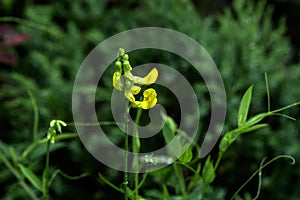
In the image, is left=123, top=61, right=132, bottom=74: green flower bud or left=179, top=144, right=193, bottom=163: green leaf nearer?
left=123, top=61, right=132, bottom=74: green flower bud

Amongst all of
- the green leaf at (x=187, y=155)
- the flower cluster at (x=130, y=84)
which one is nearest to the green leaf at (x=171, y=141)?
the green leaf at (x=187, y=155)

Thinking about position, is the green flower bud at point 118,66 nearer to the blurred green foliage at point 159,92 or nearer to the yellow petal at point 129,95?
the yellow petal at point 129,95

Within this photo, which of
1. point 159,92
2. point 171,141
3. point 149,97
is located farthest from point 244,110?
point 159,92

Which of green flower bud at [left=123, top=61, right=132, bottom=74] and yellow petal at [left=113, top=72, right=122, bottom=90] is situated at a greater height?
green flower bud at [left=123, top=61, right=132, bottom=74]

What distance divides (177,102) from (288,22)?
119 centimetres

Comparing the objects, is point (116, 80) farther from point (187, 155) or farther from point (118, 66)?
point (187, 155)

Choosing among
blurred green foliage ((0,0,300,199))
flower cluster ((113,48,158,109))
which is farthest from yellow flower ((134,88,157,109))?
blurred green foliage ((0,0,300,199))

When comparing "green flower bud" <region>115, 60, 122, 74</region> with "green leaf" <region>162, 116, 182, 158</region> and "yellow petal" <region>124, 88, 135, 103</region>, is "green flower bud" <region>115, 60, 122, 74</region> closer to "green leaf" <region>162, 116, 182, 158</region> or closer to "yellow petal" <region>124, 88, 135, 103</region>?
"yellow petal" <region>124, 88, 135, 103</region>

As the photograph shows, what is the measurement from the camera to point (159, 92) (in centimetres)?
120

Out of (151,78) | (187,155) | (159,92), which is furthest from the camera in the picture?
(159,92)

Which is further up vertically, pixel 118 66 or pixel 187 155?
pixel 118 66

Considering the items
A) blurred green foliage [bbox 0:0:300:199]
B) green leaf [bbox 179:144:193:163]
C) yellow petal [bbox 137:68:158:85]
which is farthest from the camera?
blurred green foliage [bbox 0:0:300:199]

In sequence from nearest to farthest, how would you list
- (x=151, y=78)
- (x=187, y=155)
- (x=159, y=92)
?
(x=151, y=78) < (x=187, y=155) < (x=159, y=92)

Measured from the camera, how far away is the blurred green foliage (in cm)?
113
